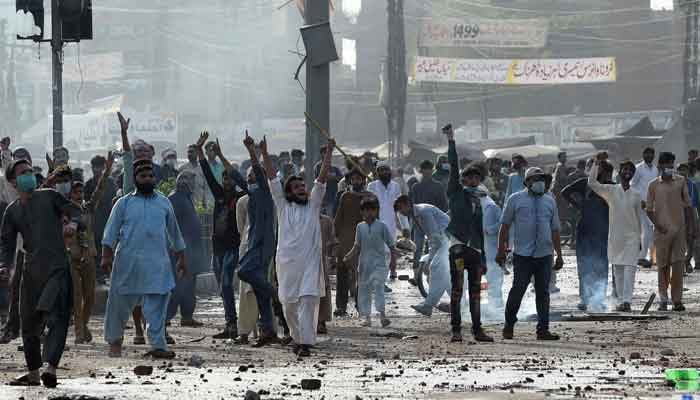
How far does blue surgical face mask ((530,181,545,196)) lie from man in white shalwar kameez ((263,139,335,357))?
223cm

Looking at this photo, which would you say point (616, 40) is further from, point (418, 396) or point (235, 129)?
point (418, 396)

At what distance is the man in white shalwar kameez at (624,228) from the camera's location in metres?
15.8

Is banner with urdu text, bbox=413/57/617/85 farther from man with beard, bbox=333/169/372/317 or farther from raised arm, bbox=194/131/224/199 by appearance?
raised arm, bbox=194/131/224/199

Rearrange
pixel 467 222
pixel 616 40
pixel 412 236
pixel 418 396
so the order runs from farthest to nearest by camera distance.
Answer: pixel 616 40
pixel 412 236
pixel 467 222
pixel 418 396

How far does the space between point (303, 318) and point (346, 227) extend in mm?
4456

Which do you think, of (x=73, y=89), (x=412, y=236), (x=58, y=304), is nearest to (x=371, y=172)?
(x=412, y=236)

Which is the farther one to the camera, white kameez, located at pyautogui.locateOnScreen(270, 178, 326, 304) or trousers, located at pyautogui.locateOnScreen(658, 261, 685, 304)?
trousers, located at pyautogui.locateOnScreen(658, 261, 685, 304)

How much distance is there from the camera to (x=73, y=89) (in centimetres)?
8100

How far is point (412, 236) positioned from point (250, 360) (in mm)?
11160

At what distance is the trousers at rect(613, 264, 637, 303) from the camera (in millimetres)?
15828

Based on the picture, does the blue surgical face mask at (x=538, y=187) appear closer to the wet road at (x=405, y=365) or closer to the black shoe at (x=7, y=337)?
the wet road at (x=405, y=365)

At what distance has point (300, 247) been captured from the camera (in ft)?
38.7

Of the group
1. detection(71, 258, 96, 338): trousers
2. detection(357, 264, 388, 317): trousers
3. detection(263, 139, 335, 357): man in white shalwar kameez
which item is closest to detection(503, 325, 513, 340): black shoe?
detection(357, 264, 388, 317): trousers

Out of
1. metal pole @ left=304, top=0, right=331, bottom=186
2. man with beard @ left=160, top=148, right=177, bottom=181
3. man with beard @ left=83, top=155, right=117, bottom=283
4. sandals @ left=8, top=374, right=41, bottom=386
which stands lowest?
sandals @ left=8, top=374, right=41, bottom=386
